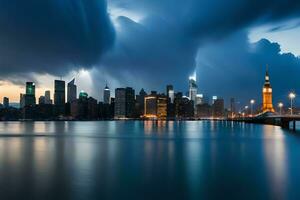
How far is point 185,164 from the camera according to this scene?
46.5 m

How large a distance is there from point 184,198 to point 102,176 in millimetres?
11268

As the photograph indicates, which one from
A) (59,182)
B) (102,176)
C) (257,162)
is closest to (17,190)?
(59,182)

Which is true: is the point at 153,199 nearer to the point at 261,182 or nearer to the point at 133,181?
the point at 133,181

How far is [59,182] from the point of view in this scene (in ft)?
110

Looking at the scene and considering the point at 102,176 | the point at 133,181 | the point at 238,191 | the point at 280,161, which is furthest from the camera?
the point at 280,161

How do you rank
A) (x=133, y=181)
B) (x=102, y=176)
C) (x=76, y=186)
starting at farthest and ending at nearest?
(x=102, y=176)
(x=133, y=181)
(x=76, y=186)

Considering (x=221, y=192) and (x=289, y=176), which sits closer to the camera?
(x=221, y=192)

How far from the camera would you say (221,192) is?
1184 inches

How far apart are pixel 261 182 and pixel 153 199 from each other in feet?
35.1

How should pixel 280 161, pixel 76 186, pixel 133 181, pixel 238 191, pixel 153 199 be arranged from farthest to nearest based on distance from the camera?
pixel 280 161 < pixel 133 181 < pixel 76 186 < pixel 238 191 < pixel 153 199

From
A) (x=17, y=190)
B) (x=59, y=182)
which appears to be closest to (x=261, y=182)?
(x=59, y=182)

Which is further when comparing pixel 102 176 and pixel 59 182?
pixel 102 176

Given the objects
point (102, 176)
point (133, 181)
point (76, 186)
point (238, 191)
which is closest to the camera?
point (238, 191)

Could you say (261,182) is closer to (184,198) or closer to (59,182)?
(184,198)
